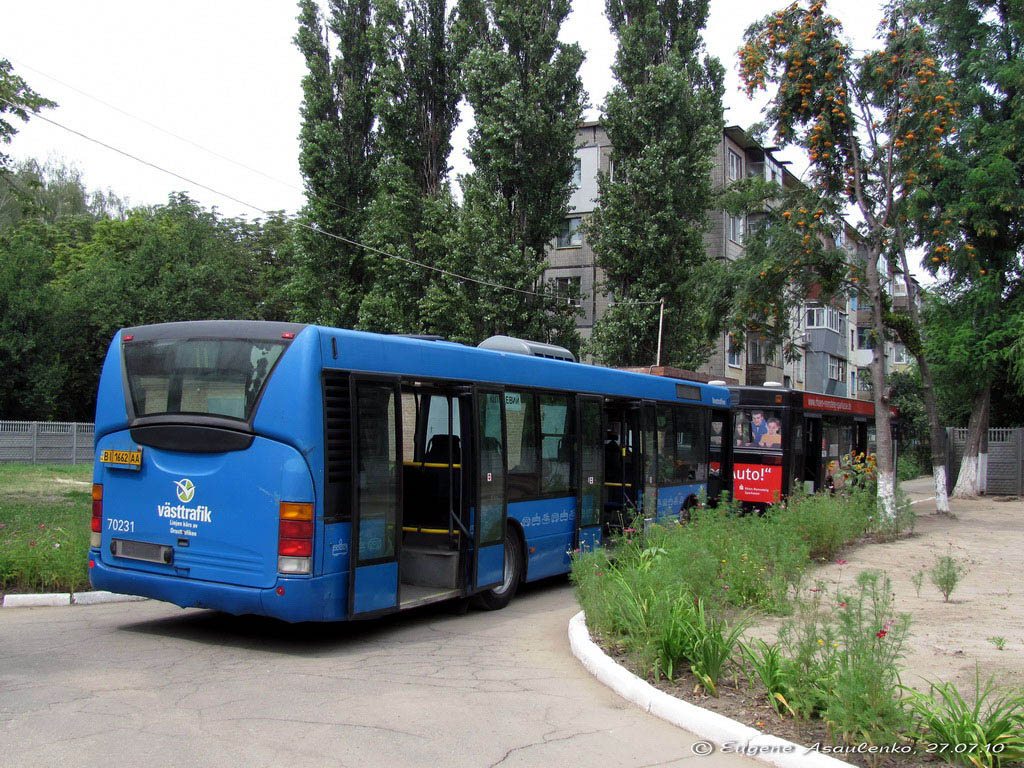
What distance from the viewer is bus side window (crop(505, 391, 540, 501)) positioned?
33.2ft

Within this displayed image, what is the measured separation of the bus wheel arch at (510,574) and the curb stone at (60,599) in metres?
3.73

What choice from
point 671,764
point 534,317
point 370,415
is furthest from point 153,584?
point 534,317

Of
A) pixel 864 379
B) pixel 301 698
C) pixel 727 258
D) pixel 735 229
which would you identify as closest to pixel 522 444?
pixel 301 698

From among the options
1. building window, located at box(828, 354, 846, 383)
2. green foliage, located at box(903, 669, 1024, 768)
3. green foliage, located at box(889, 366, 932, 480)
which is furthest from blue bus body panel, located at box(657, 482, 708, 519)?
building window, located at box(828, 354, 846, 383)

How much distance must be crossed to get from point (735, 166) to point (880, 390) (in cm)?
2738

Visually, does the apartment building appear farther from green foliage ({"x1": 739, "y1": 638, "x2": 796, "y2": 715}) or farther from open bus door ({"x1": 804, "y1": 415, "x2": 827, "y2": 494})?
green foliage ({"x1": 739, "y1": 638, "x2": 796, "y2": 715})

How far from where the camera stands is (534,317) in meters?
28.8

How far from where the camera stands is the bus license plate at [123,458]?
309 inches

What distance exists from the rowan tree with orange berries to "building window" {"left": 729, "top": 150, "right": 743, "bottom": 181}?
23.1m

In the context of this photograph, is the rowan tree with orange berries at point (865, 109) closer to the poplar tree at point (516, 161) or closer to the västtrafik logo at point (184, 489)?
the poplar tree at point (516, 161)

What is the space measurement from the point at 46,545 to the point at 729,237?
35.6m

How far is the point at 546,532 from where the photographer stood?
10.9 m

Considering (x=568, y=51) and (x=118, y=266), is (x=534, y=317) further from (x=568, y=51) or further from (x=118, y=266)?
(x=118, y=266)

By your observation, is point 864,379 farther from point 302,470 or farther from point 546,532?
point 302,470
